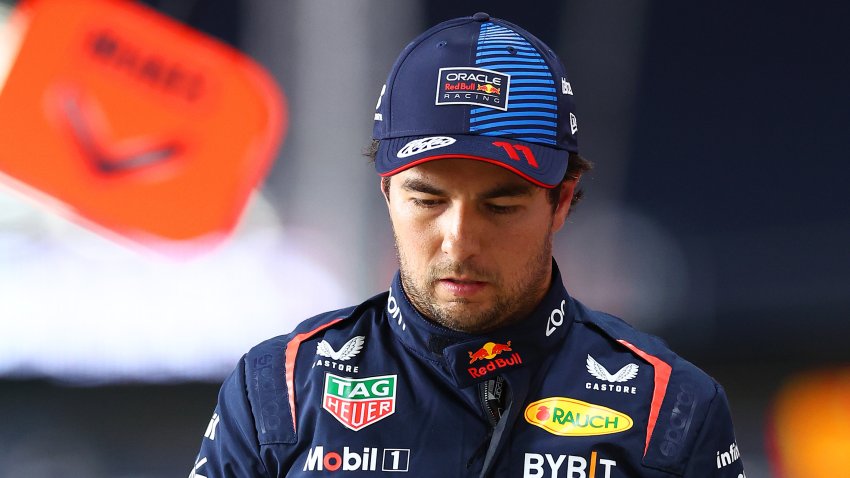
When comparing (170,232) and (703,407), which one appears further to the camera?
(170,232)

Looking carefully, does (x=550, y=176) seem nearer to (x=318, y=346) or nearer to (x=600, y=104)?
(x=318, y=346)

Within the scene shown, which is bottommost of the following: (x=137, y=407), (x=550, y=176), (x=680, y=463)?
(x=137, y=407)

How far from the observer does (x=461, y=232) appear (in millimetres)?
1197

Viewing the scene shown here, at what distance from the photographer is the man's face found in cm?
121

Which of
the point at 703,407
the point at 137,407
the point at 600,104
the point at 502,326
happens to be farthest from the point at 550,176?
the point at 137,407

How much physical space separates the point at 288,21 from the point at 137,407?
3.67 ft

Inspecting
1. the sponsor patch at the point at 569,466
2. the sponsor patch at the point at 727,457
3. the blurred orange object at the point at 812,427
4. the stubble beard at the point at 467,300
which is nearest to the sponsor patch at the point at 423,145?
the stubble beard at the point at 467,300

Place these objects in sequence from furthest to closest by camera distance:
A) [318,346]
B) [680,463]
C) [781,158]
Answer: [781,158], [318,346], [680,463]

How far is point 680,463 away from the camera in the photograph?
1200 mm

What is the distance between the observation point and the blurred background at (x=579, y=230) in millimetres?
3031

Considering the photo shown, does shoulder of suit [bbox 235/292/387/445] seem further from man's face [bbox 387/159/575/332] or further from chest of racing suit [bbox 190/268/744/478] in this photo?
man's face [bbox 387/159/575/332]

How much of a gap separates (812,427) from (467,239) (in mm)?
A: 1949

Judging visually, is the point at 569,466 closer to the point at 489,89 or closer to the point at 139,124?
the point at 489,89

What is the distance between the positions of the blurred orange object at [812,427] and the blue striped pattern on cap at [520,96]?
1.73m
